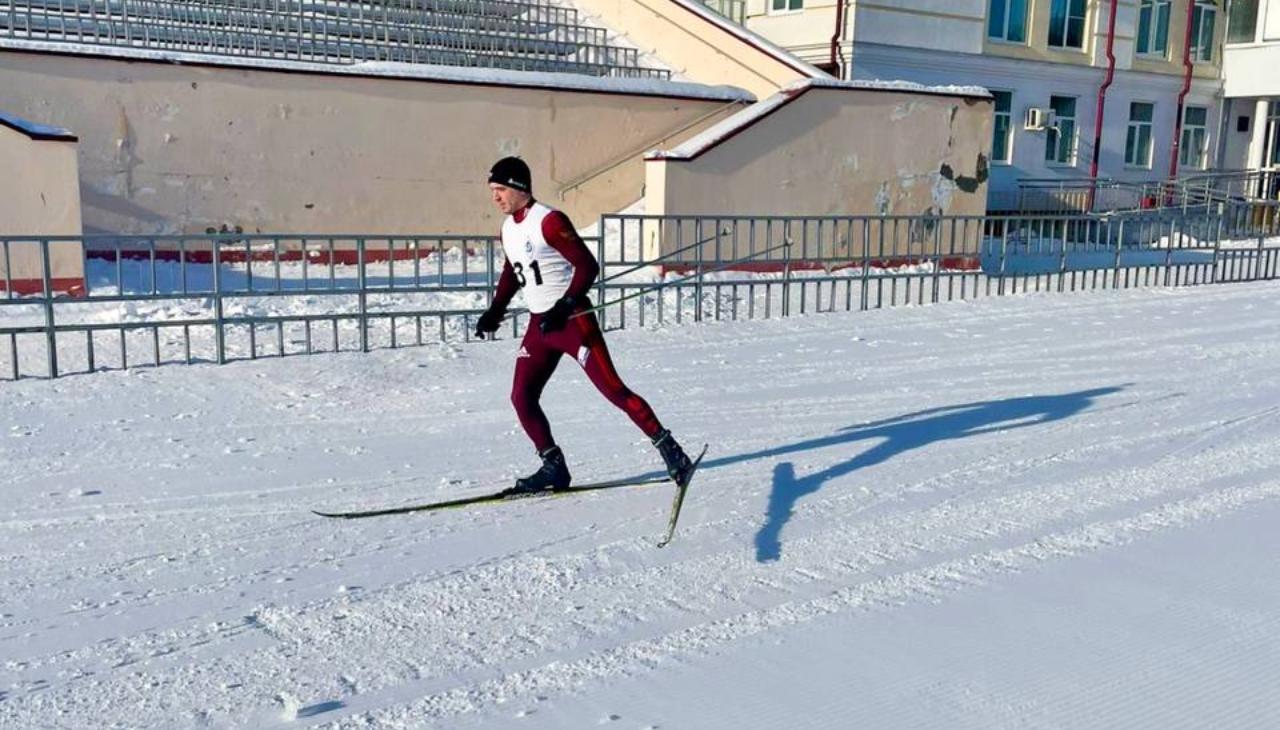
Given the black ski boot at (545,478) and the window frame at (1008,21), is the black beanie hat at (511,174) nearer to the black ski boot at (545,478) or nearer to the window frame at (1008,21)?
the black ski boot at (545,478)

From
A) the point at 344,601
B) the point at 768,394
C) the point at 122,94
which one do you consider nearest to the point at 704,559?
the point at 344,601

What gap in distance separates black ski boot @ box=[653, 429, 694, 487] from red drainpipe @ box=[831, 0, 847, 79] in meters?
17.9

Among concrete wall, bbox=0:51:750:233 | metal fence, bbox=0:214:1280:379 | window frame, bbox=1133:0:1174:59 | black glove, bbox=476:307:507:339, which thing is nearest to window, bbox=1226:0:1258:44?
window frame, bbox=1133:0:1174:59

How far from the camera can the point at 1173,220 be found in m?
16.5

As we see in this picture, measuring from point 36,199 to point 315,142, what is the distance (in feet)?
12.4

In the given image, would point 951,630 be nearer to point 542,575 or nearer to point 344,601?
point 542,575

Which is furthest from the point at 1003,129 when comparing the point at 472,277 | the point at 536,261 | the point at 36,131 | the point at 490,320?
the point at 536,261

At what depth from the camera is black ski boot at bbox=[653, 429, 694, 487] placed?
18.9 feet

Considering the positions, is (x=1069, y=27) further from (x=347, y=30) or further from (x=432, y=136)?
(x=432, y=136)

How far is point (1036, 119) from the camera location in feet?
81.3

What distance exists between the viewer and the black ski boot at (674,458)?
18.9 ft

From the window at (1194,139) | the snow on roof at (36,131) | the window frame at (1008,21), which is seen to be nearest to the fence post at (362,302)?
the snow on roof at (36,131)

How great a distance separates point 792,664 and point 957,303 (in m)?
10.4

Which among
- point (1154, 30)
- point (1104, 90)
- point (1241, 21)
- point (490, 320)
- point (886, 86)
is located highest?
point (1241, 21)
